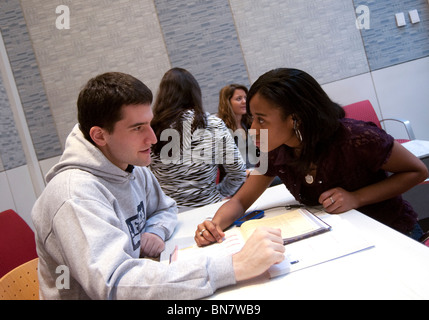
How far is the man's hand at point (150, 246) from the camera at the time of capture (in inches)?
48.7

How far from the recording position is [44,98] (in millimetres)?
3652

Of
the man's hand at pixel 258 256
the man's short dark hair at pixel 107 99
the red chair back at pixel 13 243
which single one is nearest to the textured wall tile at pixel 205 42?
the red chair back at pixel 13 243

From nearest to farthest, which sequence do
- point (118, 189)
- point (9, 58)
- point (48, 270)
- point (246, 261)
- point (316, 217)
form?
point (246, 261) < point (48, 270) < point (316, 217) < point (118, 189) < point (9, 58)

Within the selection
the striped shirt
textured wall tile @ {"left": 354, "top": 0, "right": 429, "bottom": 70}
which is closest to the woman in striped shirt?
the striped shirt

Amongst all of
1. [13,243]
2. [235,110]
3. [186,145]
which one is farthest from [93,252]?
[235,110]

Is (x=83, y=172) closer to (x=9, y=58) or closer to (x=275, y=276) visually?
(x=275, y=276)

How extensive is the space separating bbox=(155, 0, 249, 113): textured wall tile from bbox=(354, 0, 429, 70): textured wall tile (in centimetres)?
136

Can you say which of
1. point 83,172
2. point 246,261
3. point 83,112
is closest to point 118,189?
point 83,172

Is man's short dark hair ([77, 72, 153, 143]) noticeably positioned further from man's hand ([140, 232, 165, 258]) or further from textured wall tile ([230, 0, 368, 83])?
textured wall tile ([230, 0, 368, 83])

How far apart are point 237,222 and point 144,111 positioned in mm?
510

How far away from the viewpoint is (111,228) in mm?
877

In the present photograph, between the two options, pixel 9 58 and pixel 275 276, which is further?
pixel 9 58

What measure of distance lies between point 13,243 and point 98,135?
4.54 ft

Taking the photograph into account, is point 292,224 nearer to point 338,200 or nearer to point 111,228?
point 338,200
